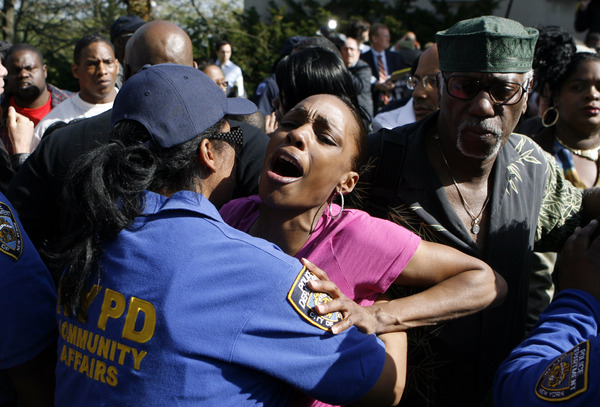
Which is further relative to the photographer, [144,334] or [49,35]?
[49,35]

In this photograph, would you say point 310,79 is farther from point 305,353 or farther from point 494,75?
point 305,353

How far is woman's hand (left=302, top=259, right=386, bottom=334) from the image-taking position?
1551mm

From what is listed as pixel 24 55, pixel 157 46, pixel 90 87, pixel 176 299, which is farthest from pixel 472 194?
pixel 24 55

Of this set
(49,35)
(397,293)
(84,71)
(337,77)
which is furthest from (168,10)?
(397,293)

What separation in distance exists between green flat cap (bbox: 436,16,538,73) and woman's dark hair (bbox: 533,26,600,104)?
1400mm

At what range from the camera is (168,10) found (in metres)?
15.6

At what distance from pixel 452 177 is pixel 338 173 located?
614mm

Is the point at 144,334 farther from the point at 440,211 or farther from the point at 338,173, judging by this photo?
the point at 440,211

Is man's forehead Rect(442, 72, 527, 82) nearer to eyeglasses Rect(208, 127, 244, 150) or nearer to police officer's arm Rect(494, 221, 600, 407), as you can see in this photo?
police officer's arm Rect(494, 221, 600, 407)

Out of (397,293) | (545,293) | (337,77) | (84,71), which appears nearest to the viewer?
(397,293)

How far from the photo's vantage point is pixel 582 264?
185 centimetres

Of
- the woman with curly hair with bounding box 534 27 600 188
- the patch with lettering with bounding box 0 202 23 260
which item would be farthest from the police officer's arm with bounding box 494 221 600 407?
the woman with curly hair with bounding box 534 27 600 188

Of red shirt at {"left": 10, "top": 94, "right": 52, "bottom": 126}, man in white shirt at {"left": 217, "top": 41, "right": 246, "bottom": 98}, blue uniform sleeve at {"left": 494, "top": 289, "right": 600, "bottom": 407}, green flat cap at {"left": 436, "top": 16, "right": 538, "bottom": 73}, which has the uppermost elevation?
green flat cap at {"left": 436, "top": 16, "right": 538, "bottom": 73}

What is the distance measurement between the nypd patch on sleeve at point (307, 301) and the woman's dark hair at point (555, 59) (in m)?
2.73
